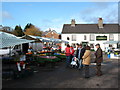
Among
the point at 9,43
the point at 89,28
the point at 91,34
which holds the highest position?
the point at 89,28

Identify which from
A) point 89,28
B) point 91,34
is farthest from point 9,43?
point 89,28

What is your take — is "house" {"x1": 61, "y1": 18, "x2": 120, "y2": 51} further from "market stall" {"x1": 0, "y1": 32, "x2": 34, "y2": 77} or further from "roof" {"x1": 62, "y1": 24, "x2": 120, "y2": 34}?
"market stall" {"x1": 0, "y1": 32, "x2": 34, "y2": 77}

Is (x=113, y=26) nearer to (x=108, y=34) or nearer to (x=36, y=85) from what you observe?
(x=108, y=34)

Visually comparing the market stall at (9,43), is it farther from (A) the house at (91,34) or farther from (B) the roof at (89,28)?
(B) the roof at (89,28)

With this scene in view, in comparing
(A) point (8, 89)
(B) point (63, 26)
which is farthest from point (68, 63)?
(B) point (63, 26)

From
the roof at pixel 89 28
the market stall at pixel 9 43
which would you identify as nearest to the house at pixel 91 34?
the roof at pixel 89 28

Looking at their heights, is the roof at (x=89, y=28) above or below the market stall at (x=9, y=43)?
above

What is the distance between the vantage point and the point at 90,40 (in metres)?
45.7

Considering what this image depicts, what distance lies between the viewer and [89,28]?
48062mm

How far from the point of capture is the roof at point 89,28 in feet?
152

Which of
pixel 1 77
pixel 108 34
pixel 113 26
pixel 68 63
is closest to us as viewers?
pixel 1 77

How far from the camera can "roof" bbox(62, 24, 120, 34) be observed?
4644 cm

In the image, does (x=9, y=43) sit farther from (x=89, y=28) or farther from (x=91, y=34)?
(x=89, y=28)

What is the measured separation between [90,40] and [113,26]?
30.8 ft
